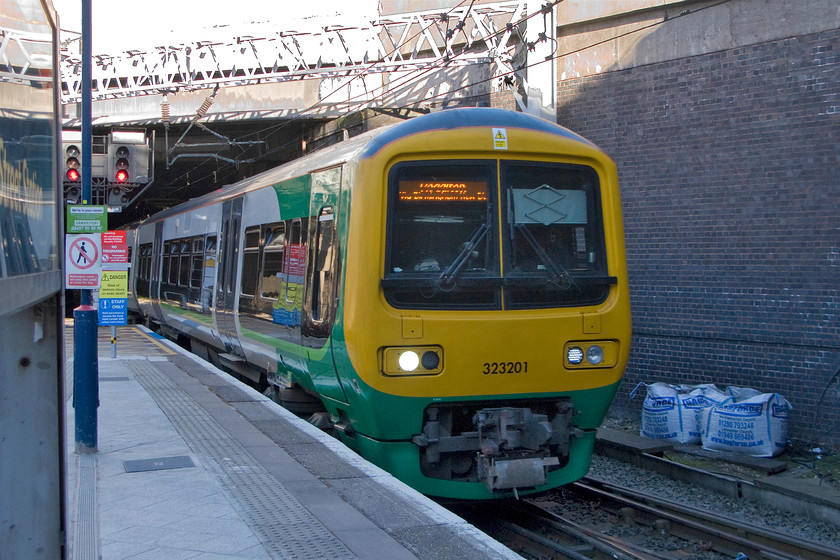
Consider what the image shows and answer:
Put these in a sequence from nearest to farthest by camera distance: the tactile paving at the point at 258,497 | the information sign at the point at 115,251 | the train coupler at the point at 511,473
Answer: the tactile paving at the point at 258,497 → the train coupler at the point at 511,473 → the information sign at the point at 115,251

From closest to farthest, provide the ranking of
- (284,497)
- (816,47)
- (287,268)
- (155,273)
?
(284,497)
(287,268)
(816,47)
(155,273)

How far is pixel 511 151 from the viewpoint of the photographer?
253 inches

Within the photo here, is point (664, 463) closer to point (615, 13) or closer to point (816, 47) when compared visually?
point (816, 47)

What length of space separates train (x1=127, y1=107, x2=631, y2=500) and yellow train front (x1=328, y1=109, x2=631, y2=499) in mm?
11

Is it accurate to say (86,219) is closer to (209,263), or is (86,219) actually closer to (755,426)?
(209,263)

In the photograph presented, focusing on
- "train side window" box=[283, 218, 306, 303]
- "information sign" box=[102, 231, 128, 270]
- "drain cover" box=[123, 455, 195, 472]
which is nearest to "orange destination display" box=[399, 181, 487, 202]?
"train side window" box=[283, 218, 306, 303]

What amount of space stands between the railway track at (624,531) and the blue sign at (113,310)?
8.30 m

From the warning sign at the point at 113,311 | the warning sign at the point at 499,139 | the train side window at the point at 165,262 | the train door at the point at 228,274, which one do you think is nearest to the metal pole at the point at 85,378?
the train door at the point at 228,274

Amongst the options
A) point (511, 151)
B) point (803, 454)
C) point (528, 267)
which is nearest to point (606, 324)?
point (528, 267)

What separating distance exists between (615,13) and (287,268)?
6.72 metres

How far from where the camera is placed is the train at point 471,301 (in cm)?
606

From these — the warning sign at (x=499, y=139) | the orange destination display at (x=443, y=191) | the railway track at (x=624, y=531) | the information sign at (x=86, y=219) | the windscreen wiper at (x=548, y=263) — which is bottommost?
the railway track at (x=624, y=531)

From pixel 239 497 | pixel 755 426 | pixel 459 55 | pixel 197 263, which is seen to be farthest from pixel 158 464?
pixel 459 55

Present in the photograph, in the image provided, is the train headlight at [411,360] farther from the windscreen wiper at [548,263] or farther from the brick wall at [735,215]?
the brick wall at [735,215]
